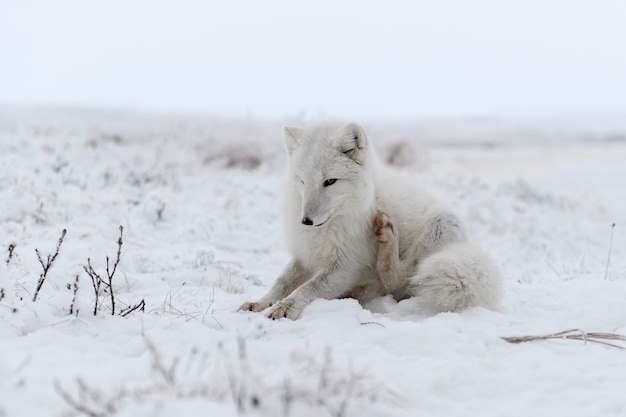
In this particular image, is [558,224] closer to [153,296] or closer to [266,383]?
[153,296]

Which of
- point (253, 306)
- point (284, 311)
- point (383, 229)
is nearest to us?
point (284, 311)

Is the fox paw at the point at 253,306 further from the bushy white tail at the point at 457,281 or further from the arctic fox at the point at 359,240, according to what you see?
the bushy white tail at the point at 457,281

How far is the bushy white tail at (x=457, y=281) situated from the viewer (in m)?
4.40

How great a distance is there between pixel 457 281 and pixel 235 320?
68.2 inches

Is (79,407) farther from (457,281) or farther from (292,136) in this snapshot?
(292,136)

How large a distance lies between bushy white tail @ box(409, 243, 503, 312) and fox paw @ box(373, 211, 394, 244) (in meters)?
0.36

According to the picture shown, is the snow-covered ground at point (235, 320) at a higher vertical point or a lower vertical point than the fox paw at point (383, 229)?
lower

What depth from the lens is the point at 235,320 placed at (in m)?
4.28

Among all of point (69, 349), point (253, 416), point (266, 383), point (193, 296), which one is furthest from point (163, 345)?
point (193, 296)

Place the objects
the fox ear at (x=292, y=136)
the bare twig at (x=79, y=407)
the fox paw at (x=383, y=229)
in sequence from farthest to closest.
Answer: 1. the fox ear at (x=292, y=136)
2. the fox paw at (x=383, y=229)
3. the bare twig at (x=79, y=407)

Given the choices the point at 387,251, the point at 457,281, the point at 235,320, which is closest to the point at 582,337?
the point at 457,281

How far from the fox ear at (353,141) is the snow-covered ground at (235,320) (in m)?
1.27

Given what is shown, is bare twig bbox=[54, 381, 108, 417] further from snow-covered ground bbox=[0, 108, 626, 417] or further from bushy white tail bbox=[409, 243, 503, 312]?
bushy white tail bbox=[409, 243, 503, 312]

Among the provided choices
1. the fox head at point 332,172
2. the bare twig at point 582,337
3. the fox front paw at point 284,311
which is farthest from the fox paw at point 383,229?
the bare twig at point 582,337
